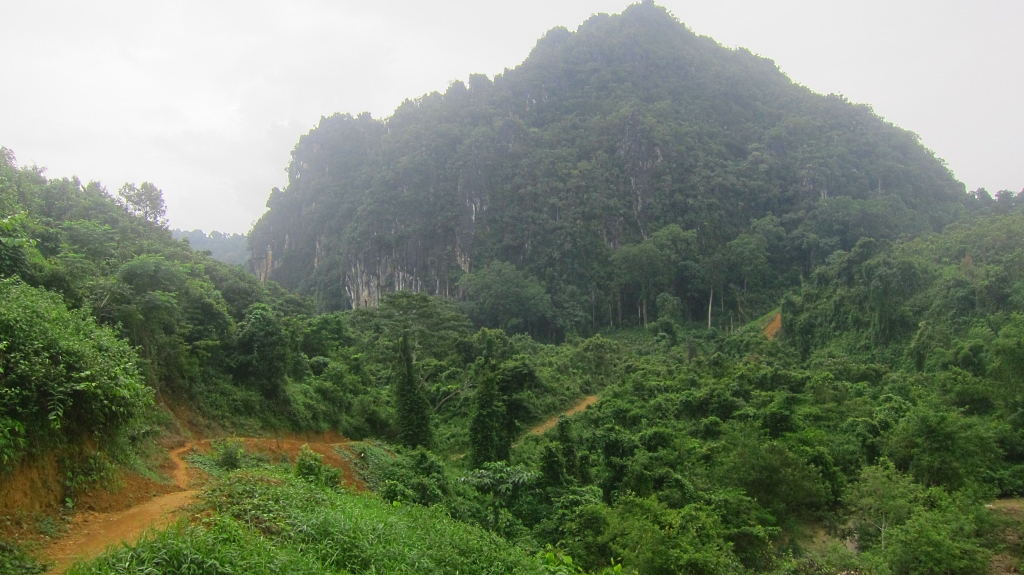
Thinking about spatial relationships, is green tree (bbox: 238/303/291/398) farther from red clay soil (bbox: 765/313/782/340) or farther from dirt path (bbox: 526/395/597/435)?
red clay soil (bbox: 765/313/782/340)

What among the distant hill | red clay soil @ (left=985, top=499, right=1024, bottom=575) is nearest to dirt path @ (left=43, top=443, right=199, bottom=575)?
red clay soil @ (left=985, top=499, right=1024, bottom=575)

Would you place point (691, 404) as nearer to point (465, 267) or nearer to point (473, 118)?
point (465, 267)

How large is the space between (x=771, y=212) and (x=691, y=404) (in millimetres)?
40485

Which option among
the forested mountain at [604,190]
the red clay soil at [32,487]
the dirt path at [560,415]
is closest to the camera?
the red clay soil at [32,487]

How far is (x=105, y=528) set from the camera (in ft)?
19.0

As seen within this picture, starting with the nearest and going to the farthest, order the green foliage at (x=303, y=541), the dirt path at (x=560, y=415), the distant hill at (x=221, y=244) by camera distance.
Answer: the green foliage at (x=303, y=541) → the dirt path at (x=560, y=415) → the distant hill at (x=221, y=244)

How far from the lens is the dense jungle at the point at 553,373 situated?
618cm

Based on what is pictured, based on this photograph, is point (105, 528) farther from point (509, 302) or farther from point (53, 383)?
point (509, 302)

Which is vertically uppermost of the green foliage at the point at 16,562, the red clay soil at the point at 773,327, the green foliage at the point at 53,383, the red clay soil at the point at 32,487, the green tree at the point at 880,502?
the green foliage at the point at 53,383

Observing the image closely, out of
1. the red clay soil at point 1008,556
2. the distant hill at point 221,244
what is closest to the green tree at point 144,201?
the red clay soil at point 1008,556

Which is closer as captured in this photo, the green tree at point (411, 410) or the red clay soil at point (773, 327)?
the green tree at point (411, 410)

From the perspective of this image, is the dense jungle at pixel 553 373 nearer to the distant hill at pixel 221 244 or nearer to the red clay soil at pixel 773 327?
the red clay soil at pixel 773 327

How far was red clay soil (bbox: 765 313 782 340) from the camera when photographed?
3611 cm

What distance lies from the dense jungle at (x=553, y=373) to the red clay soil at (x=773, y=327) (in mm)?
516
